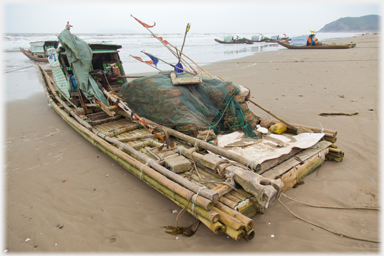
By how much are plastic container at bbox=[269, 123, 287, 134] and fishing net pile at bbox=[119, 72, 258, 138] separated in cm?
42

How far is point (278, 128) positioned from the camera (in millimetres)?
4941

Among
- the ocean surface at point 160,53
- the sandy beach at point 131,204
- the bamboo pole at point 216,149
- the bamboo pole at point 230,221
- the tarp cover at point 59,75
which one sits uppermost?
the ocean surface at point 160,53

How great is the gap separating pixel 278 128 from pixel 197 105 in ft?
6.35

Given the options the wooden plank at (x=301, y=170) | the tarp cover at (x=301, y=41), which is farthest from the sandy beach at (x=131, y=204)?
the tarp cover at (x=301, y=41)

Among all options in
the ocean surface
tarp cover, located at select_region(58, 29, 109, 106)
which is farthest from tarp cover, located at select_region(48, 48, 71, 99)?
the ocean surface

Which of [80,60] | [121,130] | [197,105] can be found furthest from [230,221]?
[80,60]

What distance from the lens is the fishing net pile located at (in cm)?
470

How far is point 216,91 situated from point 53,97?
698 cm

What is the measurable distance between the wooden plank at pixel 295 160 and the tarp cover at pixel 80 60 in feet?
15.2

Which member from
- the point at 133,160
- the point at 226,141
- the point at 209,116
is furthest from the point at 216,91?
the point at 133,160

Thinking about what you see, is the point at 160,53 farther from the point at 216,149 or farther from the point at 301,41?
the point at 216,149

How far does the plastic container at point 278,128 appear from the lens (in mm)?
4941

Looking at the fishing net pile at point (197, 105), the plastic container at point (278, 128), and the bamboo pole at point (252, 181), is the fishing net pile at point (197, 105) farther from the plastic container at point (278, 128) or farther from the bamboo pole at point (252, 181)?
the bamboo pole at point (252, 181)

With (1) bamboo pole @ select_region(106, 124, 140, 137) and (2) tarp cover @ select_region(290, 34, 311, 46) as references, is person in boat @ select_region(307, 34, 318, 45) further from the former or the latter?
(1) bamboo pole @ select_region(106, 124, 140, 137)
